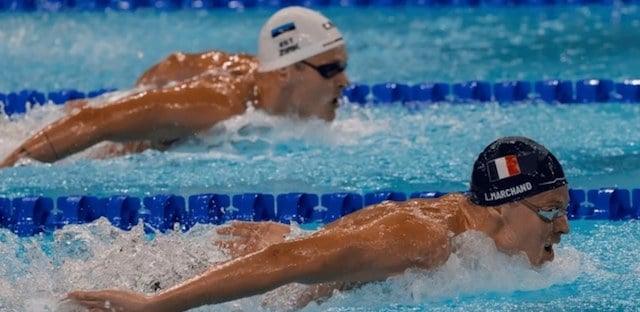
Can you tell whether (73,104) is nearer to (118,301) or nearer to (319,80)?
(319,80)

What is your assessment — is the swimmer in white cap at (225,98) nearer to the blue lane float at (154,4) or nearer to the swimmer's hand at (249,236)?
the swimmer's hand at (249,236)

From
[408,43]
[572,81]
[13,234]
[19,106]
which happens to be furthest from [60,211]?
→ [408,43]

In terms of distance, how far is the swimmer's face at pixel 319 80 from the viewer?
177 inches

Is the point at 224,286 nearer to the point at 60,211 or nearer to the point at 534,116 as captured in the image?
the point at 60,211

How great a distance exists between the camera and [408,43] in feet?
21.3

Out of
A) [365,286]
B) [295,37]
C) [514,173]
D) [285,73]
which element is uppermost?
[295,37]

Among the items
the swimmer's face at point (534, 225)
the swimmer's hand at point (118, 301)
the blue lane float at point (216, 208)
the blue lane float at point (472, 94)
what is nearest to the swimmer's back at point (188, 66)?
the blue lane float at point (472, 94)

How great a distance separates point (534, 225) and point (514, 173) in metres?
0.12

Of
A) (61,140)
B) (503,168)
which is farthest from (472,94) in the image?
(503,168)

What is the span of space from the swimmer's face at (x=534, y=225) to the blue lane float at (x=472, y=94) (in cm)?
231

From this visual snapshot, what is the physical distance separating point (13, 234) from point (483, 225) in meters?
1.45

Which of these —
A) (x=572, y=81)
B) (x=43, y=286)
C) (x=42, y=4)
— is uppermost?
(x=42, y=4)

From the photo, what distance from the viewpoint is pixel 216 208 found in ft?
13.1

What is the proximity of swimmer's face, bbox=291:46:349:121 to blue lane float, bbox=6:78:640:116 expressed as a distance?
0.79 m
